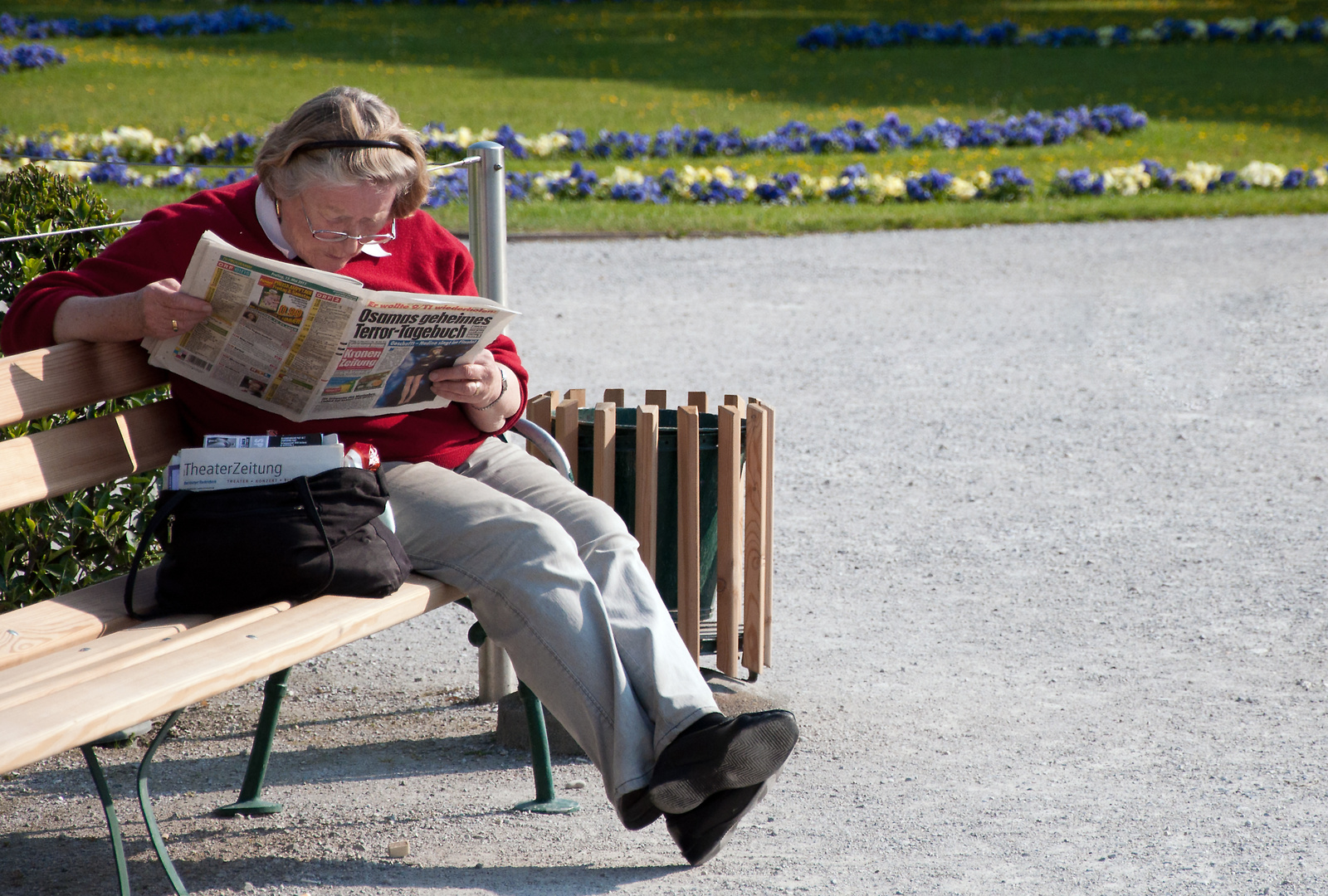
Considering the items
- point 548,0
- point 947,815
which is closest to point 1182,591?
point 947,815

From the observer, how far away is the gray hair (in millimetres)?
2645

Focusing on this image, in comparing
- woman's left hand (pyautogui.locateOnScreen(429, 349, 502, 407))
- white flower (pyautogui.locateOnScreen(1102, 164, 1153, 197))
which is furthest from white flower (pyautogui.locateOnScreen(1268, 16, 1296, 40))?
woman's left hand (pyautogui.locateOnScreen(429, 349, 502, 407))

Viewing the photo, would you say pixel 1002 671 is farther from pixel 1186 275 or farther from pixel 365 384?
pixel 1186 275

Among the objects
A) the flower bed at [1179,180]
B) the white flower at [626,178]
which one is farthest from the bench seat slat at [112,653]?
the flower bed at [1179,180]

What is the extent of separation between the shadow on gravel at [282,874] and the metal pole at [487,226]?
137 cm

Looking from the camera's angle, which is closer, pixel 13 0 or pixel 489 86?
pixel 489 86

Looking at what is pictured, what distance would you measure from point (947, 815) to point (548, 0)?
30769 mm

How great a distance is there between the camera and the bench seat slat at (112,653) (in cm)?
210

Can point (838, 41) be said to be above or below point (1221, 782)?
above

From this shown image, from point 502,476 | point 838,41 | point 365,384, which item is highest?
point 838,41

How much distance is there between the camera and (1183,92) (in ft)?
60.5

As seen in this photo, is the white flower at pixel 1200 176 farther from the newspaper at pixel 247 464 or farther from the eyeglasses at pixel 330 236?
the newspaper at pixel 247 464

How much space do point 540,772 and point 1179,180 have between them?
10396mm

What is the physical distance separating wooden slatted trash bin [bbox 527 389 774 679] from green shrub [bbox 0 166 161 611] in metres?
1.01
